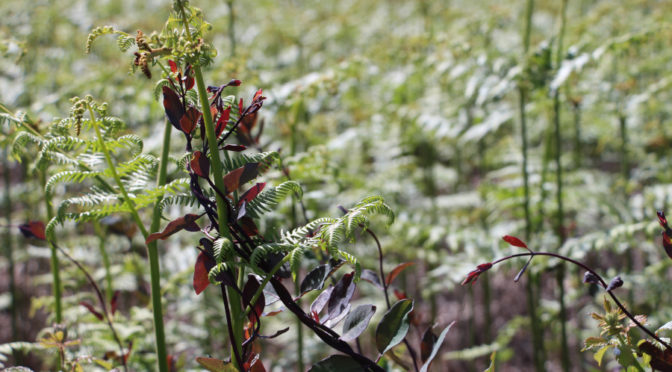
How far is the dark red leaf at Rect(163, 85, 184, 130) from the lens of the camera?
78cm

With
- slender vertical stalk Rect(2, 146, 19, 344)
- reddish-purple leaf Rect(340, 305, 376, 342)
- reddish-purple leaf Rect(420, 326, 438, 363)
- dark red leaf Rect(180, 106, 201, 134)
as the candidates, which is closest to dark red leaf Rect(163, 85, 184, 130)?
dark red leaf Rect(180, 106, 201, 134)

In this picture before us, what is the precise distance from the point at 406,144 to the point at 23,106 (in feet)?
6.68

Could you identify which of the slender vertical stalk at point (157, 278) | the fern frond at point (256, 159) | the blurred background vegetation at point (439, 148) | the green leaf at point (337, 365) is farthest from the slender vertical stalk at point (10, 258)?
the green leaf at point (337, 365)

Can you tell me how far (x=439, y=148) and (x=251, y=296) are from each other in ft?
10.8

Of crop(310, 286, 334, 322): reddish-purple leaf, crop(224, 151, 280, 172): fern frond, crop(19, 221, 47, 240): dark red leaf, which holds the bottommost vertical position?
crop(310, 286, 334, 322): reddish-purple leaf

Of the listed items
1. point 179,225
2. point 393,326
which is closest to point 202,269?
point 179,225

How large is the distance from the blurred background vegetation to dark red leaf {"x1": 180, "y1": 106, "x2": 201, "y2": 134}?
0.32 metres

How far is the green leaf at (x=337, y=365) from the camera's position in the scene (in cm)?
78

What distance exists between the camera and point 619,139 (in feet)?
9.73

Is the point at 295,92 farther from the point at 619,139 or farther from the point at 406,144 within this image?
the point at 619,139

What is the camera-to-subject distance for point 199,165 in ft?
2.49

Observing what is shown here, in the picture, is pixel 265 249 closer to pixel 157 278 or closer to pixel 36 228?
pixel 157 278

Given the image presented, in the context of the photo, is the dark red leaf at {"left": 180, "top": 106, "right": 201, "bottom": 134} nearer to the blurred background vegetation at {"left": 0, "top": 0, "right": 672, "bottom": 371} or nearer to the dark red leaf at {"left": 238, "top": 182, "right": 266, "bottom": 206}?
the dark red leaf at {"left": 238, "top": 182, "right": 266, "bottom": 206}

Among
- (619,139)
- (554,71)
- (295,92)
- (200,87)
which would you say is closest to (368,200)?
(200,87)
